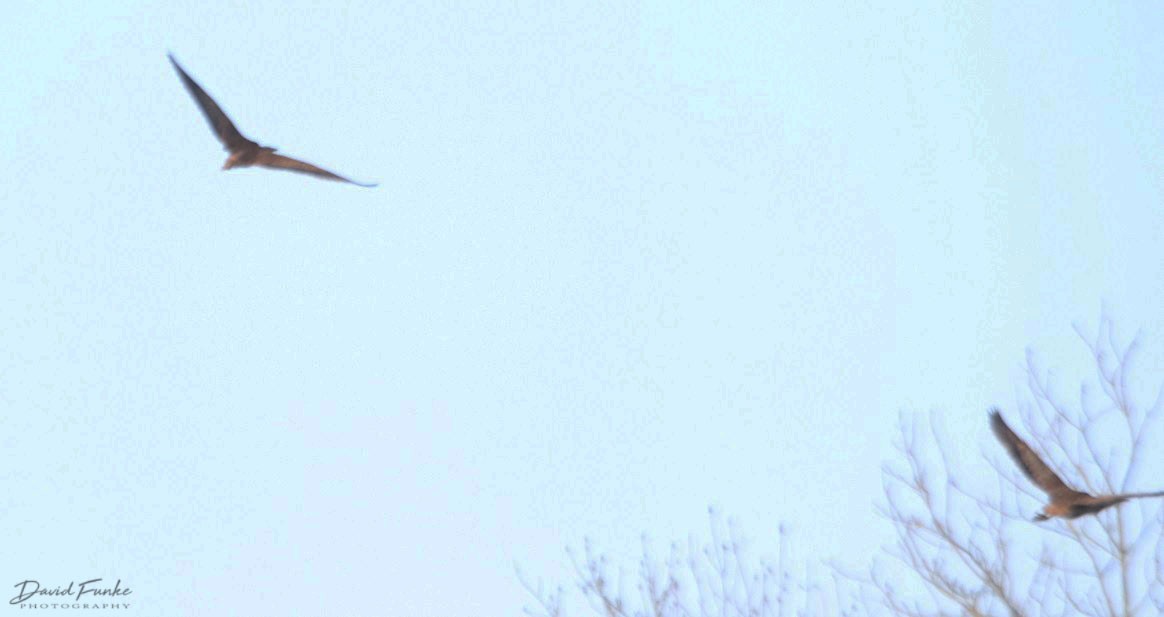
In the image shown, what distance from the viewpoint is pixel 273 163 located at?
877 cm

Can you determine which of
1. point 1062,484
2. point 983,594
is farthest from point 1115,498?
point 983,594

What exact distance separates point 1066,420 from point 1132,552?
150cm

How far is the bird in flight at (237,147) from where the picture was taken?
8.32 m

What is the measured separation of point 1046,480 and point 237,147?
17.1 ft

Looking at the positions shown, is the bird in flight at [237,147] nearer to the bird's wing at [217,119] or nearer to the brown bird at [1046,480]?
the bird's wing at [217,119]

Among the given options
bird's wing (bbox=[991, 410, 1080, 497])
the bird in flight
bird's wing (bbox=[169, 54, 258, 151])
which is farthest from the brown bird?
bird's wing (bbox=[169, 54, 258, 151])

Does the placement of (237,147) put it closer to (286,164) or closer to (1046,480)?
(286,164)

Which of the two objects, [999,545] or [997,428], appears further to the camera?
[999,545]

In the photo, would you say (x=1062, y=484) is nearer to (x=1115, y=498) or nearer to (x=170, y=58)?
(x=1115, y=498)

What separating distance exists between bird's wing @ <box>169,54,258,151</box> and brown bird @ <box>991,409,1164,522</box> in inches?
189

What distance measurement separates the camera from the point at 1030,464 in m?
7.48

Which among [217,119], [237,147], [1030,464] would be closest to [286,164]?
[237,147]

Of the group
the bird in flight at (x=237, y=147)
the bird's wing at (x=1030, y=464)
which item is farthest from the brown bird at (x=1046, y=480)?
the bird in flight at (x=237, y=147)

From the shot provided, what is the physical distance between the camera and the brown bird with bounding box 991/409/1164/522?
7402 millimetres
